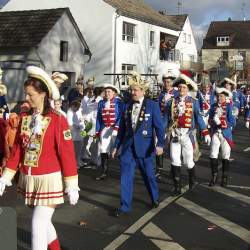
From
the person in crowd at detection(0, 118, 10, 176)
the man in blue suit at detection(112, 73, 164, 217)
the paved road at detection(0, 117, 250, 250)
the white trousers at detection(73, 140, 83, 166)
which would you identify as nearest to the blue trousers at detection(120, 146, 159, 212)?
the man in blue suit at detection(112, 73, 164, 217)

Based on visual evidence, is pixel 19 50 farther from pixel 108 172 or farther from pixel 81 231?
pixel 81 231

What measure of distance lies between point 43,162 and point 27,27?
25.1 m

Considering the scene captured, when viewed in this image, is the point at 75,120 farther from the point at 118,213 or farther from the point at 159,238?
the point at 159,238

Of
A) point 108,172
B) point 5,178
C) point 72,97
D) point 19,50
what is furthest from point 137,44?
point 5,178

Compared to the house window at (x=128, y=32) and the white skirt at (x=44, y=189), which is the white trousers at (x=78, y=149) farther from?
the house window at (x=128, y=32)

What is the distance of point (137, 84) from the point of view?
7941mm

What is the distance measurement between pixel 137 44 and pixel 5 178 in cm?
3539

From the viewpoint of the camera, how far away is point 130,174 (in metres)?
7.79

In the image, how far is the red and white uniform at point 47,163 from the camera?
4.86 m

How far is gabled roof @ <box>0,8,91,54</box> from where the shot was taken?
27953 mm

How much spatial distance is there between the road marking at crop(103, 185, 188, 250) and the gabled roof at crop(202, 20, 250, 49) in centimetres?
7388

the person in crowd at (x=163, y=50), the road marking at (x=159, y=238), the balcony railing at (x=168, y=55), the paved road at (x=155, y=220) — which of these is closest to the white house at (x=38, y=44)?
the person in crowd at (x=163, y=50)

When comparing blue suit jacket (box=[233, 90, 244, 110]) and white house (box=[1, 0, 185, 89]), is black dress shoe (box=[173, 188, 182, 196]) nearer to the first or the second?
blue suit jacket (box=[233, 90, 244, 110])

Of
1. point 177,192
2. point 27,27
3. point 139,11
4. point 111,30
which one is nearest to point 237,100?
point 177,192
